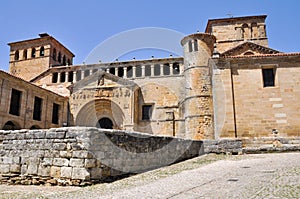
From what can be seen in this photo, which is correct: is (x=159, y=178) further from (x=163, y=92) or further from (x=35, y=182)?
(x=163, y=92)

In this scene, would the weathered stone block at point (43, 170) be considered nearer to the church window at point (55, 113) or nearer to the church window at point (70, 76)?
the church window at point (55, 113)

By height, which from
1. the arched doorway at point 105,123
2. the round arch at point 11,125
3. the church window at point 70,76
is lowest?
the round arch at point 11,125

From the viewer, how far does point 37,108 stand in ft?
63.6

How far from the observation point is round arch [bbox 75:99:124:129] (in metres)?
21.0

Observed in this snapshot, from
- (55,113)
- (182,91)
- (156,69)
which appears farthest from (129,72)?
(55,113)

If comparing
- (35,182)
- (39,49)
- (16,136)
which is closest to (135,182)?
(35,182)

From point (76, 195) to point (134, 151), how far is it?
2.45 meters

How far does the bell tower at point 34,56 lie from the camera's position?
2983 centimetres

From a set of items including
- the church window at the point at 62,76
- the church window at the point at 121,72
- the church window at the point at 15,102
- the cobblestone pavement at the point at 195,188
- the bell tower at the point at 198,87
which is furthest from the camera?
the church window at the point at 62,76

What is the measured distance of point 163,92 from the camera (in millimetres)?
22719

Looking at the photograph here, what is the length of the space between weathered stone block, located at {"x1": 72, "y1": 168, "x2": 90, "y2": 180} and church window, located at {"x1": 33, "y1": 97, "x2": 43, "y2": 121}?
15.7 meters

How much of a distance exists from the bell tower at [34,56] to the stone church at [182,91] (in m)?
0.13

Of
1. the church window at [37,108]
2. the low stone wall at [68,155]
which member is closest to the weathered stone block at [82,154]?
the low stone wall at [68,155]

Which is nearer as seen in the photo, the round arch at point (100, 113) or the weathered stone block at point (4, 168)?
the weathered stone block at point (4, 168)
